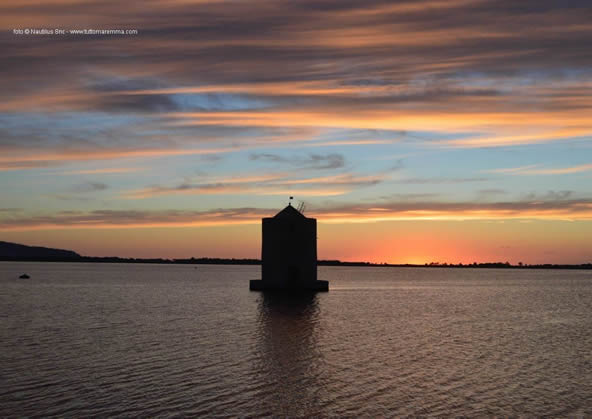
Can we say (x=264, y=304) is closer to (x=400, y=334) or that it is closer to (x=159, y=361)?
(x=400, y=334)

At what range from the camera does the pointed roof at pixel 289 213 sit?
70.0 meters

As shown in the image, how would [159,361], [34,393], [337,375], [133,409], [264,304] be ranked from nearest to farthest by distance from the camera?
[133,409] → [34,393] → [337,375] → [159,361] → [264,304]

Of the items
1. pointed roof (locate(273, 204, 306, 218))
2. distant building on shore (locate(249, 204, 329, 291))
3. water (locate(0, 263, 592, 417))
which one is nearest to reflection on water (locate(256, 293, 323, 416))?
water (locate(0, 263, 592, 417))

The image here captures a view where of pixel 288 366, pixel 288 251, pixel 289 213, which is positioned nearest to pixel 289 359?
pixel 288 366

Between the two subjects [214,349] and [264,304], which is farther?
[264,304]

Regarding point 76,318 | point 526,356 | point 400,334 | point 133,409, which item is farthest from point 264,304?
point 133,409

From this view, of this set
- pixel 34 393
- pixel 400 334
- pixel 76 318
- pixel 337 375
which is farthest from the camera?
pixel 76 318

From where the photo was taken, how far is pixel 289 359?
2988cm

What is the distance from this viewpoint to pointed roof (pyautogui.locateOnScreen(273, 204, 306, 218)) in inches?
2755

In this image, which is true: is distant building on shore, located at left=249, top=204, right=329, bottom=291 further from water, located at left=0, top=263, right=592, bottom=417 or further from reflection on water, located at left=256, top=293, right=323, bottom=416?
water, located at left=0, top=263, right=592, bottom=417

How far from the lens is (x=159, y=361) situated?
28.4 metres

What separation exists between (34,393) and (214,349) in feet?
38.5

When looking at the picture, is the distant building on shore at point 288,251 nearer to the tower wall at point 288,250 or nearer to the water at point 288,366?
the tower wall at point 288,250

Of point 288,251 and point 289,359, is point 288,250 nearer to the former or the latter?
point 288,251
